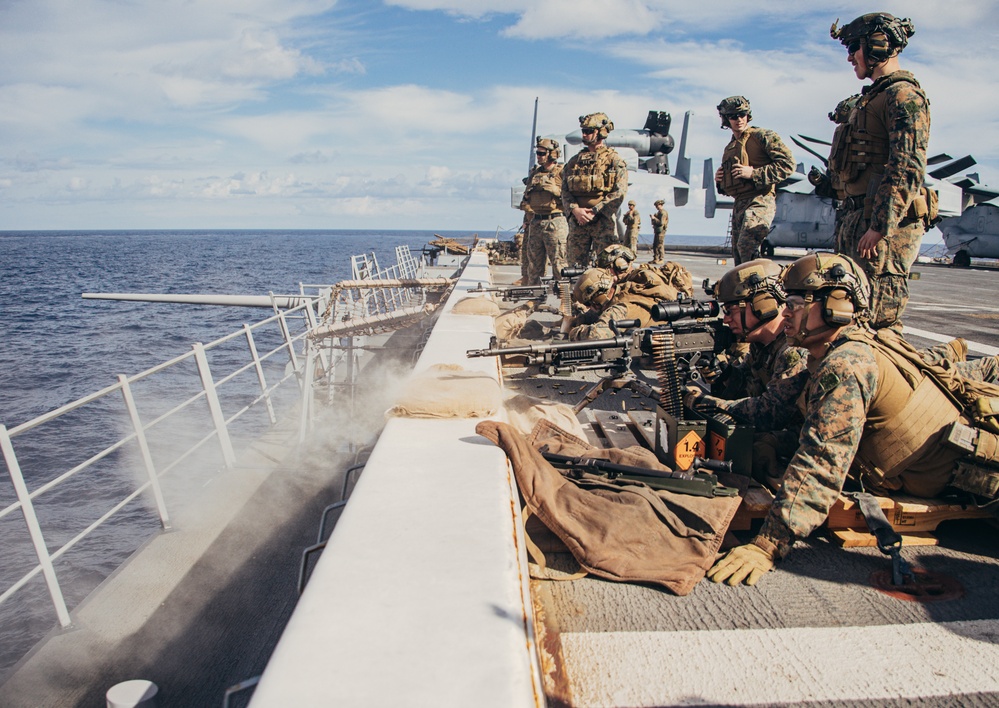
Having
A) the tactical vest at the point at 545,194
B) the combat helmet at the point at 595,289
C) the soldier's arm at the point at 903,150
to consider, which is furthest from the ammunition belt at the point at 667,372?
the tactical vest at the point at 545,194

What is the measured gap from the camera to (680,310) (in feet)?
13.7

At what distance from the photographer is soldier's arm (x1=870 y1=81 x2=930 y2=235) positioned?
4129mm

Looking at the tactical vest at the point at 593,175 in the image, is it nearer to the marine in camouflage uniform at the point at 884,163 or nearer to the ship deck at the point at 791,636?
the marine in camouflage uniform at the point at 884,163

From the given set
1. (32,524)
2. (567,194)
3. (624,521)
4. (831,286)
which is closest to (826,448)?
(831,286)

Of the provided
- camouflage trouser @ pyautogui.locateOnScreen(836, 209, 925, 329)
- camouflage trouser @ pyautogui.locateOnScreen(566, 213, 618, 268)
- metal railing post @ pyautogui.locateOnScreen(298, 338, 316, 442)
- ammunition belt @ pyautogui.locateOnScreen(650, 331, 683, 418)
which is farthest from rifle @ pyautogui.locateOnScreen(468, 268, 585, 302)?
ammunition belt @ pyautogui.locateOnScreen(650, 331, 683, 418)

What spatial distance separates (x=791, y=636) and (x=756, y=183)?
5.51 metres

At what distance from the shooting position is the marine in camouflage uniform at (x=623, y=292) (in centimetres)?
586

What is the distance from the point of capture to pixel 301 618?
5.46 ft

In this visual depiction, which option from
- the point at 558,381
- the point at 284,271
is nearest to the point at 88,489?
the point at 558,381

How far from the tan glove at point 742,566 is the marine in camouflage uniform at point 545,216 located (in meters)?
7.61

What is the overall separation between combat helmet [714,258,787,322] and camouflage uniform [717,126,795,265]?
344 centimetres

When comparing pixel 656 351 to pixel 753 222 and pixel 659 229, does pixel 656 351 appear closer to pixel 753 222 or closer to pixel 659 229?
pixel 753 222

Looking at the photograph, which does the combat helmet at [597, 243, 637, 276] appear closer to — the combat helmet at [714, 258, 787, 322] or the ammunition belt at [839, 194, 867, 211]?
the ammunition belt at [839, 194, 867, 211]

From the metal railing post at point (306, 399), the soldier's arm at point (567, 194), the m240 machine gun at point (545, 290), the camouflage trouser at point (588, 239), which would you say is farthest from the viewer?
the camouflage trouser at point (588, 239)
